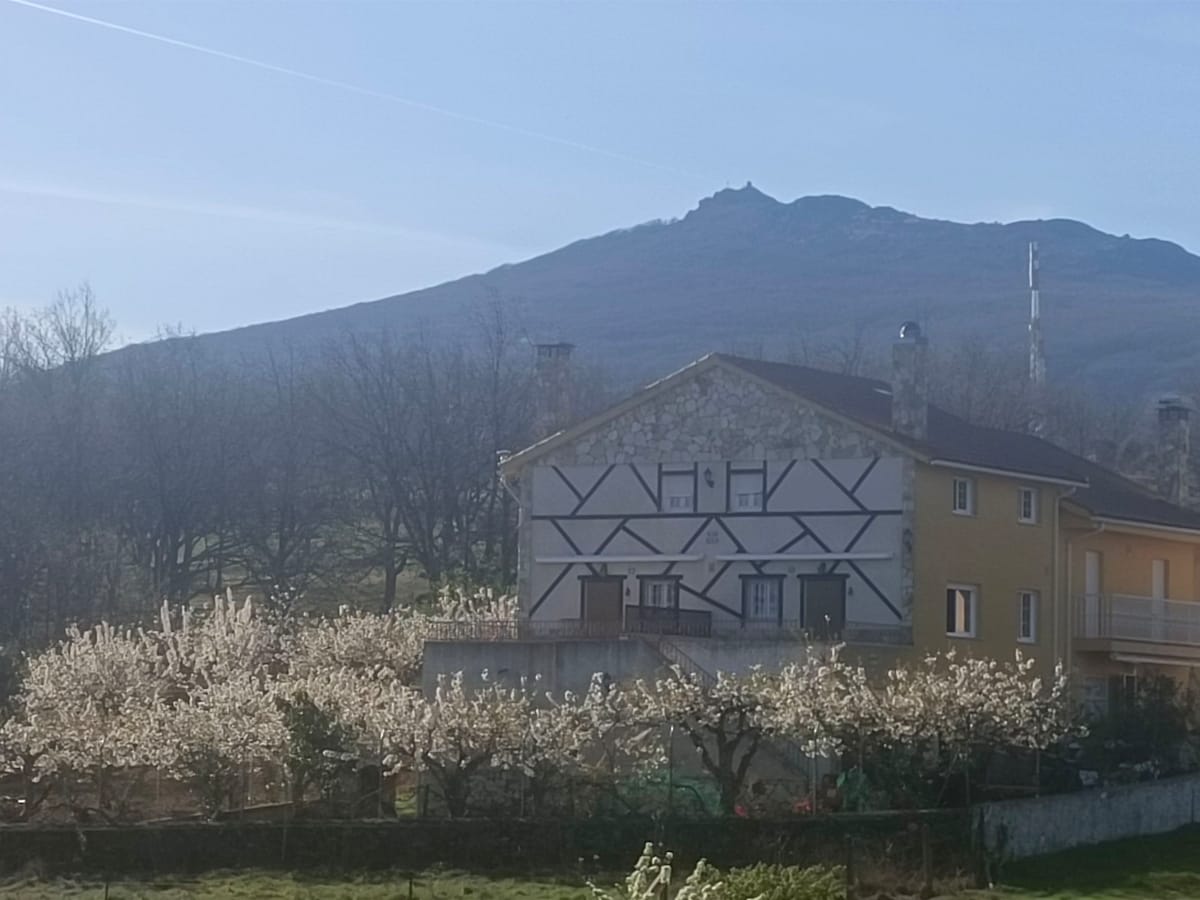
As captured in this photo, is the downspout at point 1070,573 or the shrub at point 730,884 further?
the downspout at point 1070,573

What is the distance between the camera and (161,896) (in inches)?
1209

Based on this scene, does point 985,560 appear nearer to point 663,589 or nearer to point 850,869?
point 663,589

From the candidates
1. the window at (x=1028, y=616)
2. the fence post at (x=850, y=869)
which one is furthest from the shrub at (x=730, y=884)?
the window at (x=1028, y=616)

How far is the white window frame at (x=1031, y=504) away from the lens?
45.2 meters

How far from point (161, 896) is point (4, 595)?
122ft

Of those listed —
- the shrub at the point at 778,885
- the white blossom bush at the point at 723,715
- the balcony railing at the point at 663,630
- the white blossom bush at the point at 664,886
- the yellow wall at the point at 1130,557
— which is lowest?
the shrub at the point at 778,885

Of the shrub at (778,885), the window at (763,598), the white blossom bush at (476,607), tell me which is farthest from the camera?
the white blossom bush at (476,607)

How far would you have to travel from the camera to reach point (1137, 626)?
47.2 m

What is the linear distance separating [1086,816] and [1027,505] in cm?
1163

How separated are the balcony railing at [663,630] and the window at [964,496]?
3514 millimetres

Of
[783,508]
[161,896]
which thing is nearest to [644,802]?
[161,896]

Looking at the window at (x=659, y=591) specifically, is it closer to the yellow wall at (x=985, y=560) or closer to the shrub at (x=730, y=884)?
the yellow wall at (x=985, y=560)

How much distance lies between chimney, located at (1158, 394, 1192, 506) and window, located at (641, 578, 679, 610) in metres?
16.3

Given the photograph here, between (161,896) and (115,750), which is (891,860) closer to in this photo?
(161,896)
